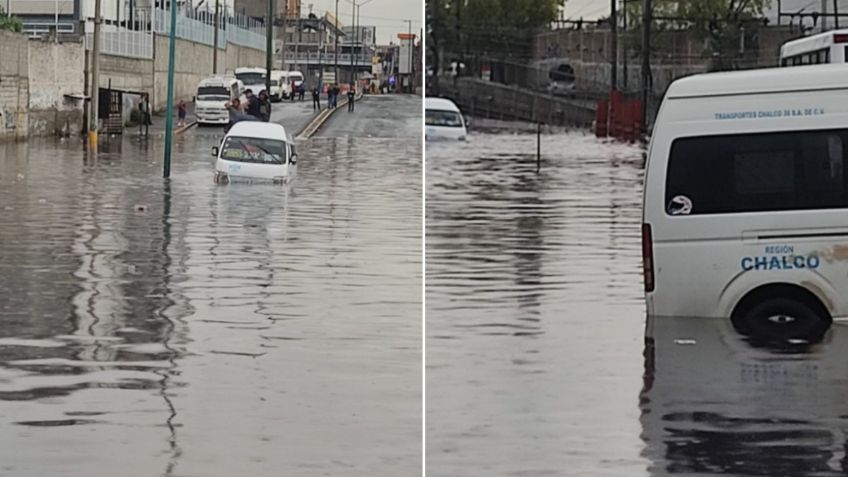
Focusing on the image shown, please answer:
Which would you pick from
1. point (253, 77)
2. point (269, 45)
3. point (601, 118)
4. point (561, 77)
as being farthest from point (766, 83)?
point (253, 77)

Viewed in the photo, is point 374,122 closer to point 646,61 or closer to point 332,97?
point 332,97

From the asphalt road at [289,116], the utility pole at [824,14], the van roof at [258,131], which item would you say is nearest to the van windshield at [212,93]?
the asphalt road at [289,116]

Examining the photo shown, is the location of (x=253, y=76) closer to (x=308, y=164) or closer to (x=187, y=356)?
(x=308, y=164)

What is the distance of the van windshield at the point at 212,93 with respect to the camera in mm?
47281

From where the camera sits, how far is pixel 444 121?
39.5 meters

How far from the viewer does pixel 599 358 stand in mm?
10953

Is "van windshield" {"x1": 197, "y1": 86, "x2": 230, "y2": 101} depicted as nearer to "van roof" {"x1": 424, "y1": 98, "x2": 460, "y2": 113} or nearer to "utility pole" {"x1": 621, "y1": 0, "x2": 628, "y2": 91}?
"utility pole" {"x1": 621, "y1": 0, "x2": 628, "y2": 91}

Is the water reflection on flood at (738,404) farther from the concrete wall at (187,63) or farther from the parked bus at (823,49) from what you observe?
the concrete wall at (187,63)

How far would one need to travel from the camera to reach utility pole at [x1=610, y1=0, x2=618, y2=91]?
41938mm

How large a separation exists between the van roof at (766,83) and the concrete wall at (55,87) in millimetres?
34235

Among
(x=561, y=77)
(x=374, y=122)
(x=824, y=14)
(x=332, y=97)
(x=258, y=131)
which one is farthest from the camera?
(x=332, y=97)

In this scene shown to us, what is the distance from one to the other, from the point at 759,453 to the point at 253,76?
A: 44.1 m

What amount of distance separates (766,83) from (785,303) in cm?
138

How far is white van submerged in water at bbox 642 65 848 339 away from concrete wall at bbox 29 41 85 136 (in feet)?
113
